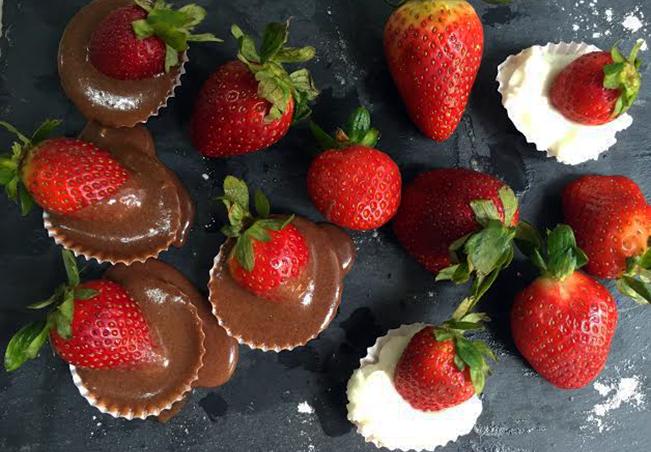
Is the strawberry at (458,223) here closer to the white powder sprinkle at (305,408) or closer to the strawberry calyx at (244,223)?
the strawberry calyx at (244,223)

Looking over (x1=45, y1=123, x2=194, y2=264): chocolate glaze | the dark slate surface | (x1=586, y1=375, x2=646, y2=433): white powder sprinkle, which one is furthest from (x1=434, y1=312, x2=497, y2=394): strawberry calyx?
(x1=45, y1=123, x2=194, y2=264): chocolate glaze

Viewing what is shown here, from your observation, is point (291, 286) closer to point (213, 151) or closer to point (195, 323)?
point (195, 323)

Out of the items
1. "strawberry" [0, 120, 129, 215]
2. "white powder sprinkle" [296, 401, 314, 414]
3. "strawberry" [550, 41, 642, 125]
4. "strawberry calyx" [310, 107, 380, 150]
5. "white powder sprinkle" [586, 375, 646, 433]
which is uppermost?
"strawberry" [550, 41, 642, 125]

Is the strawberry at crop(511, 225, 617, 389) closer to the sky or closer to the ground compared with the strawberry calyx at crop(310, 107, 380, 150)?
closer to the ground

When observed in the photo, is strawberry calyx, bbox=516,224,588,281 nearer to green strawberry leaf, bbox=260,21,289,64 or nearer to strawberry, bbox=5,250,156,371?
green strawberry leaf, bbox=260,21,289,64

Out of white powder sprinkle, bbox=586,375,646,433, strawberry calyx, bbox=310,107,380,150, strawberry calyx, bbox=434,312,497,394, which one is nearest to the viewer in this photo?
strawberry calyx, bbox=434,312,497,394

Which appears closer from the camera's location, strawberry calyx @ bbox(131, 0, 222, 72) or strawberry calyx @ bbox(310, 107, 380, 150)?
strawberry calyx @ bbox(131, 0, 222, 72)

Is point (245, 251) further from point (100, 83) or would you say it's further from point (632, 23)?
point (632, 23)
